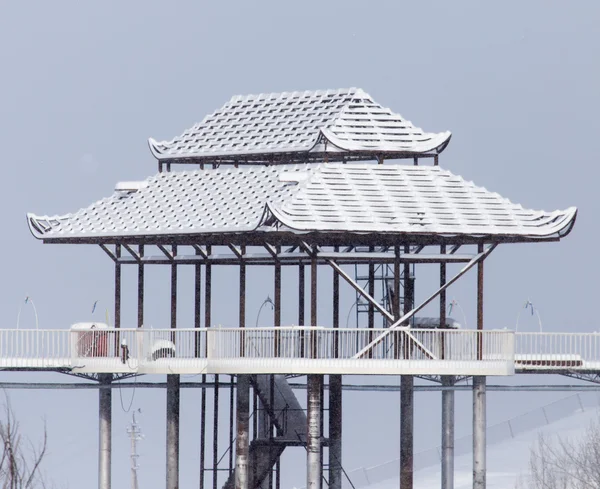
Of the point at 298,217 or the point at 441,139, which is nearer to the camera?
the point at 298,217

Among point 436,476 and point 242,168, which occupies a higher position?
point 242,168

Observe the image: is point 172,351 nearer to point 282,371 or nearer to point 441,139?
point 282,371

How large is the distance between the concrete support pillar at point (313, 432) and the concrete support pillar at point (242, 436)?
3384 millimetres

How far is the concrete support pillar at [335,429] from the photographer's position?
74625 millimetres

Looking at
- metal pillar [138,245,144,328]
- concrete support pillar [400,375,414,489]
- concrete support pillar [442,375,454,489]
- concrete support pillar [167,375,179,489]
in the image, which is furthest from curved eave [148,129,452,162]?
concrete support pillar [442,375,454,489]

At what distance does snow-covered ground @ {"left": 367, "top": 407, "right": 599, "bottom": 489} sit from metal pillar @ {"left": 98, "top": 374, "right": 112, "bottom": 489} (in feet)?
154

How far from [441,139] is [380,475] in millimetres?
64931

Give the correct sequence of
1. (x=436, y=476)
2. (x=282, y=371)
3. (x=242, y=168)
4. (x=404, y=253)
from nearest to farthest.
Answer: (x=282, y=371) < (x=404, y=253) < (x=242, y=168) < (x=436, y=476)

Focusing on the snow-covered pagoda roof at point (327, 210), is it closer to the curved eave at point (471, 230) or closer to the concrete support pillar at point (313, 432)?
the curved eave at point (471, 230)

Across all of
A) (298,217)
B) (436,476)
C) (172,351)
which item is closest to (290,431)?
(172,351)

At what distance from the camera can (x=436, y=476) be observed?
126125 mm

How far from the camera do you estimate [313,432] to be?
6612cm

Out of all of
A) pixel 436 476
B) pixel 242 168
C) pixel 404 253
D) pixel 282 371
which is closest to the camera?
pixel 282 371

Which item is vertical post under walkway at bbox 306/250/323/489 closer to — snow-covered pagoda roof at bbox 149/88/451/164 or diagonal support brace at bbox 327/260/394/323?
diagonal support brace at bbox 327/260/394/323
